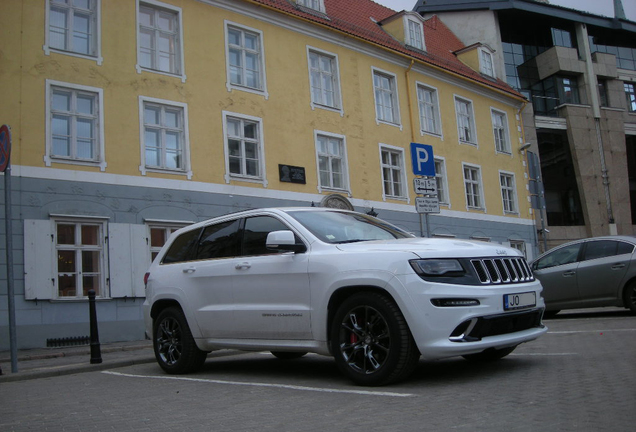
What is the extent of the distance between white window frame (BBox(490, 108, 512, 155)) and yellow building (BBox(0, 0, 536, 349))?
3.52 m

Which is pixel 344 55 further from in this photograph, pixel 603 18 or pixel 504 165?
pixel 603 18

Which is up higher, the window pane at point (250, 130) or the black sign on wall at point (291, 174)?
the window pane at point (250, 130)

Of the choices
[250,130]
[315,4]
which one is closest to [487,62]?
[315,4]

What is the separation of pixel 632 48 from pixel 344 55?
23688mm

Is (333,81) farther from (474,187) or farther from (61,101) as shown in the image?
(61,101)

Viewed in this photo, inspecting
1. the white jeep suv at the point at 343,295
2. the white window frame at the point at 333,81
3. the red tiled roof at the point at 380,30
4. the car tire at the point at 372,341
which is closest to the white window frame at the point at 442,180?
the red tiled roof at the point at 380,30

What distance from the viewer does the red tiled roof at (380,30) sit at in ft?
72.3

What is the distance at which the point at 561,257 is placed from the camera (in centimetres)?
1304

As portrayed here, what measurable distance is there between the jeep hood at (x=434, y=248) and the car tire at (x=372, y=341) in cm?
44

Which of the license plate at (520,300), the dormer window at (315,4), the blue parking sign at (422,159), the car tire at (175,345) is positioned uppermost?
the dormer window at (315,4)

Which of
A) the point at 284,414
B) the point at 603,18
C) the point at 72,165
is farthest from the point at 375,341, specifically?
the point at 603,18

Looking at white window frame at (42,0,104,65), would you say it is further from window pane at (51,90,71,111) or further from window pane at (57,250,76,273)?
window pane at (57,250,76,273)

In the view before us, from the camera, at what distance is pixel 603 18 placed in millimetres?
35750

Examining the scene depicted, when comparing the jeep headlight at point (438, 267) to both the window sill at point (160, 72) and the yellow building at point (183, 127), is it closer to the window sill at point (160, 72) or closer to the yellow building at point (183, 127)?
the yellow building at point (183, 127)
